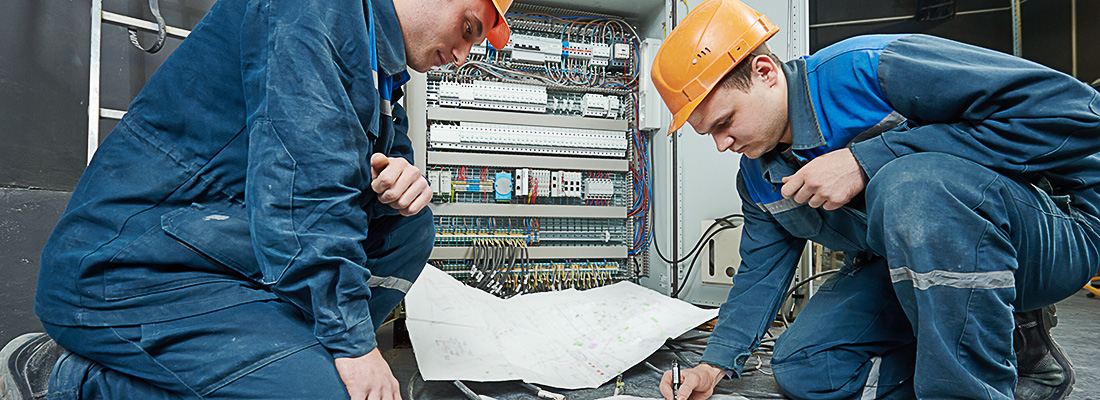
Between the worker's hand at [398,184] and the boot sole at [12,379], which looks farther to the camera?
the worker's hand at [398,184]

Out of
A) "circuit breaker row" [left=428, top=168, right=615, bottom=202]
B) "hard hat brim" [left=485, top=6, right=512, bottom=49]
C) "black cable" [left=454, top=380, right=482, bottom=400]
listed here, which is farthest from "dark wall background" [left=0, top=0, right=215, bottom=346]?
"circuit breaker row" [left=428, top=168, right=615, bottom=202]

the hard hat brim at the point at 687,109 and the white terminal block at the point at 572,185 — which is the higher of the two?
the hard hat brim at the point at 687,109

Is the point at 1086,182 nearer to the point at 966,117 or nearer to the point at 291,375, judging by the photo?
the point at 966,117

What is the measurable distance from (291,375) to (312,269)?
0.54 ft

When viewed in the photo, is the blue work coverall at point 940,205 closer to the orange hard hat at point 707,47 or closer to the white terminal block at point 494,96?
the orange hard hat at point 707,47

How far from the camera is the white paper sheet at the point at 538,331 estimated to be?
4.42 feet

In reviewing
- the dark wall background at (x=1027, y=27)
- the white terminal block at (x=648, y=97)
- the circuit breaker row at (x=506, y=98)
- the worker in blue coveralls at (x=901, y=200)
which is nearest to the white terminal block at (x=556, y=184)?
the circuit breaker row at (x=506, y=98)

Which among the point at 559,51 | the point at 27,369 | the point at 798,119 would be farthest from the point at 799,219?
the point at 559,51

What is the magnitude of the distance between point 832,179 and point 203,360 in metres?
1.05

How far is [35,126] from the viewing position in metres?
1.29

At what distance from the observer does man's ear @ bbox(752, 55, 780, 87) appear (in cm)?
110

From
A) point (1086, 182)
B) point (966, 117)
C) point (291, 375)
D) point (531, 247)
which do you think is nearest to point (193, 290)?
point (291, 375)

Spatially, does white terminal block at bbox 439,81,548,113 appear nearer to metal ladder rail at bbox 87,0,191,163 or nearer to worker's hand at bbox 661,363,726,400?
metal ladder rail at bbox 87,0,191,163

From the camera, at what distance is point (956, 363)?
0.80 meters
